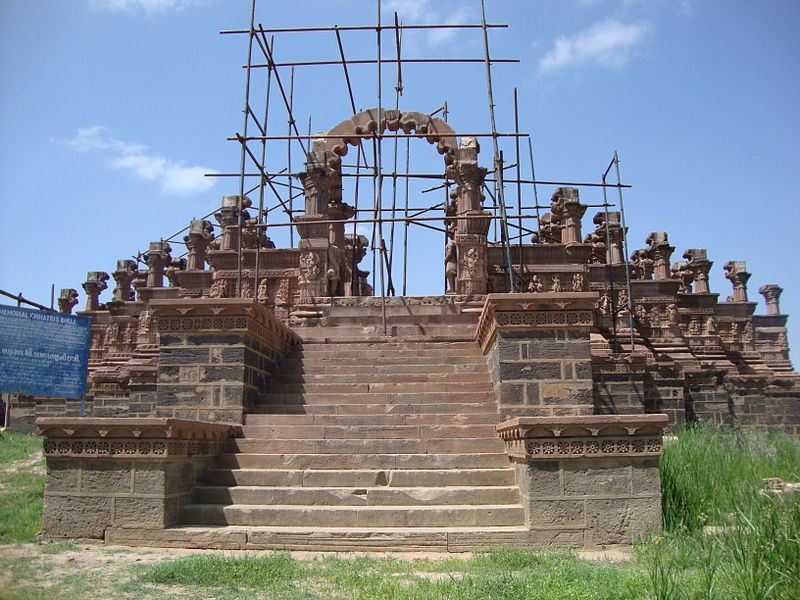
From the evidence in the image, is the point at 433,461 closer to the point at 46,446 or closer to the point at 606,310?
the point at 46,446

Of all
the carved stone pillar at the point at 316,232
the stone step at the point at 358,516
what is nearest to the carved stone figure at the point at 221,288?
the carved stone pillar at the point at 316,232

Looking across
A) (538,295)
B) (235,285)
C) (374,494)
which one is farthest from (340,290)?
(374,494)

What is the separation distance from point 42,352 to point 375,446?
531 centimetres

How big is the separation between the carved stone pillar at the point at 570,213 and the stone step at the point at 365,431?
12.9 metres

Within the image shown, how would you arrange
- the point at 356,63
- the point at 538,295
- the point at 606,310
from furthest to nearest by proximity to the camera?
1. the point at 606,310
2. the point at 356,63
3. the point at 538,295

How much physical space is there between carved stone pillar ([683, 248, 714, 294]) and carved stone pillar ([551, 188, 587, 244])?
8537mm

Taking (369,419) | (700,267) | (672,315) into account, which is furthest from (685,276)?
(369,419)

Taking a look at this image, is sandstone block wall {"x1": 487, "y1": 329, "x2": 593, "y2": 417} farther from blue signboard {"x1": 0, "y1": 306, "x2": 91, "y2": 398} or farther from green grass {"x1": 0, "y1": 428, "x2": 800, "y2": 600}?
blue signboard {"x1": 0, "y1": 306, "x2": 91, "y2": 398}

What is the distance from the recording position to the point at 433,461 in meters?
8.03

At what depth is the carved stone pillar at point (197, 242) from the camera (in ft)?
77.3

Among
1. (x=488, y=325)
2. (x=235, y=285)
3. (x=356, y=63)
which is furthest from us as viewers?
(x=235, y=285)

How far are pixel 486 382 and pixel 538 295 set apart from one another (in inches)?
80.6

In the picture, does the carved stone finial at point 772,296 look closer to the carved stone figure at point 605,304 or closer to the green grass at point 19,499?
the carved stone figure at point 605,304

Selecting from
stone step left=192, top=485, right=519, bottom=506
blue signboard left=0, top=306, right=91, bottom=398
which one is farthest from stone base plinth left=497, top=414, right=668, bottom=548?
blue signboard left=0, top=306, right=91, bottom=398
